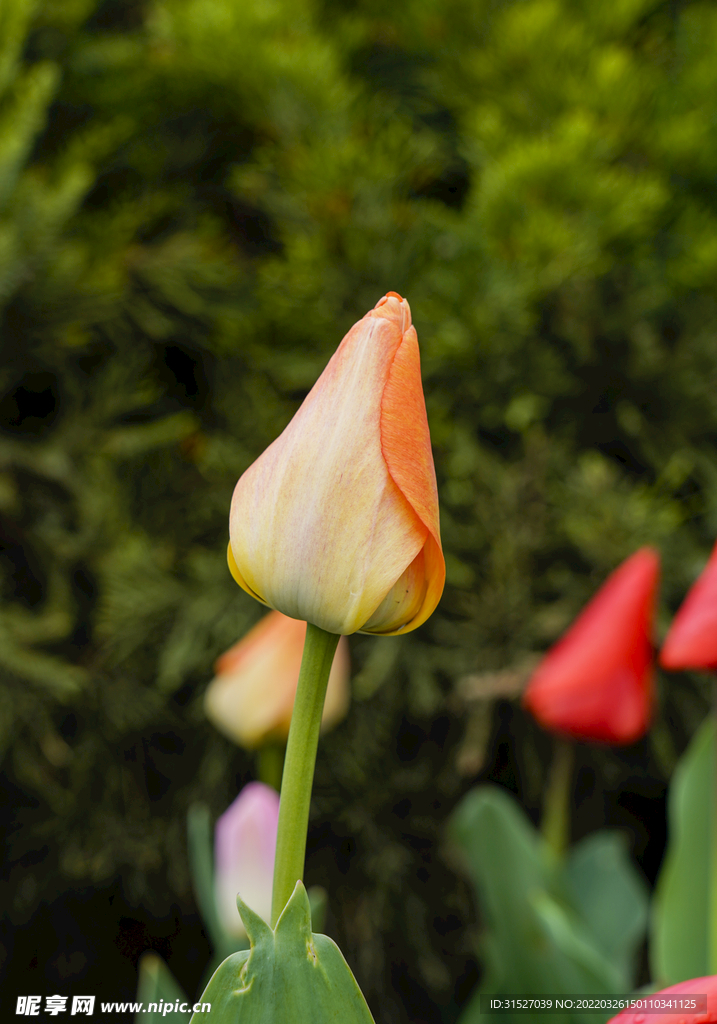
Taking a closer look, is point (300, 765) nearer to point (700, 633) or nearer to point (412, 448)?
point (412, 448)

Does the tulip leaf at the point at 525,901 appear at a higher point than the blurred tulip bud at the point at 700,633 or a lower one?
lower

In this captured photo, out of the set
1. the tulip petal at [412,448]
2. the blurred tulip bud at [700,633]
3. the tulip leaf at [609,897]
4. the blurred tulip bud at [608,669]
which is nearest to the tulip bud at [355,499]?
the tulip petal at [412,448]

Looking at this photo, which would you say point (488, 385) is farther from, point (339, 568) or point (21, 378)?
point (339, 568)

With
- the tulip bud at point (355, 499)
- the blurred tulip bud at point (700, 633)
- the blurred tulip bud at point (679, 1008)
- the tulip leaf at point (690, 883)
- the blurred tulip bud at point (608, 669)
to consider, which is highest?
the tulip bud at point (355, 499)

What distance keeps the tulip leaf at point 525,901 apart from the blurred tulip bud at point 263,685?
8.0 inches

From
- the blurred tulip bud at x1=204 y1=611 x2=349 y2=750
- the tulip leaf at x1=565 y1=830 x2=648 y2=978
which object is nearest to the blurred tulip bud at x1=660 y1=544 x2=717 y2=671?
the blurred tulip bud at x1=204 y1=611 x2=349 y2=750

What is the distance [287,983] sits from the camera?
163 millimetres

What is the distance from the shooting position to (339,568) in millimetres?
162

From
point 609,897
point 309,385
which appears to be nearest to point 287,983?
point 609,897

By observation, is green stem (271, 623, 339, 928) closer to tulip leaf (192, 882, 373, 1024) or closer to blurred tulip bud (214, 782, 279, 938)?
tulip leaf (192, 882, 373, 1024)

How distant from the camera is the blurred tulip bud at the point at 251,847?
345 mm

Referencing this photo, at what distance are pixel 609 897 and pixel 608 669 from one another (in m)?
0.25

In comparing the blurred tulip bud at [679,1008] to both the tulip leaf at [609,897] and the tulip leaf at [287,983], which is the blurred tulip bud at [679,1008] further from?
the tulip leaf at [609,897]

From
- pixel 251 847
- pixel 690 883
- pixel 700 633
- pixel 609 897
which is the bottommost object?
pixel 609 897
